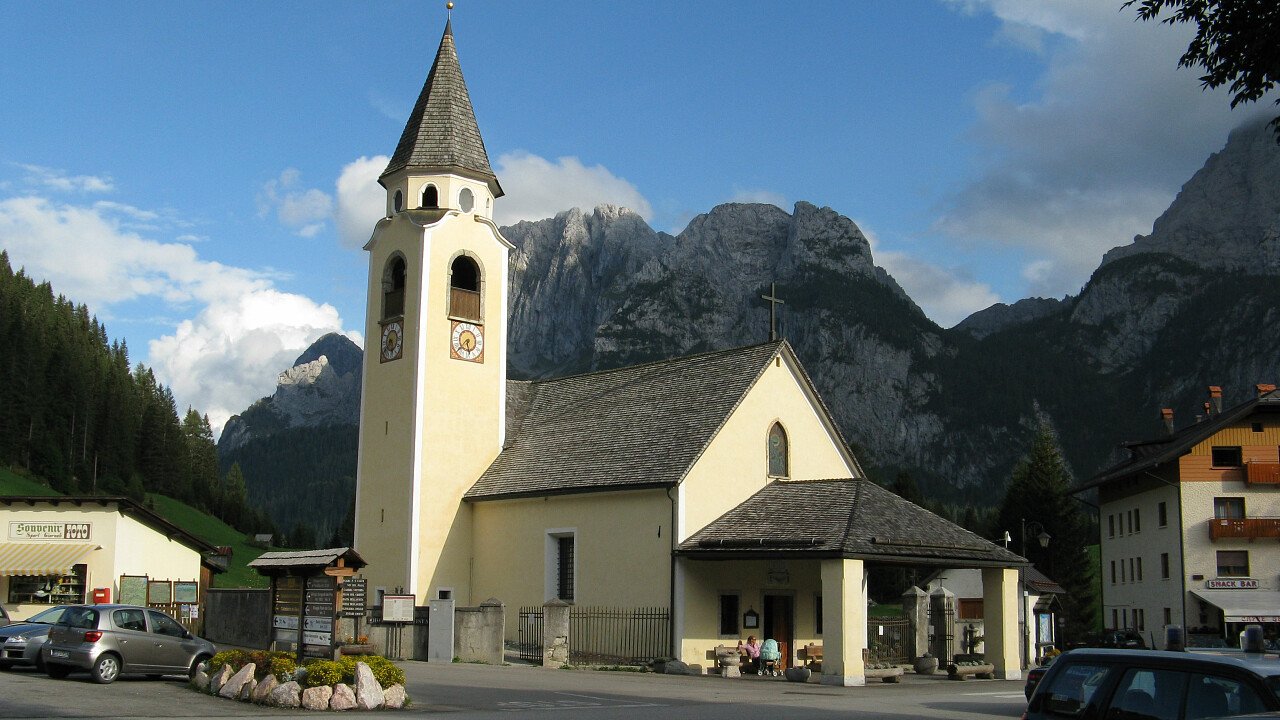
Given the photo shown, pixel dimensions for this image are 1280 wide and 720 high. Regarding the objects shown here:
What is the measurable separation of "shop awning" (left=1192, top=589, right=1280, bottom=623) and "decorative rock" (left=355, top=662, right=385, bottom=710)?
144 feet

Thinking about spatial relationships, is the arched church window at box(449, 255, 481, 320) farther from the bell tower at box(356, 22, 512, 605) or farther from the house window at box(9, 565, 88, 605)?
the house window at box(9, 565, 88, 605)

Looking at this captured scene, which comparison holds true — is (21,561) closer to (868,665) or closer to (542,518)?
(542,518)

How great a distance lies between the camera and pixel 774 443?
3566 cm

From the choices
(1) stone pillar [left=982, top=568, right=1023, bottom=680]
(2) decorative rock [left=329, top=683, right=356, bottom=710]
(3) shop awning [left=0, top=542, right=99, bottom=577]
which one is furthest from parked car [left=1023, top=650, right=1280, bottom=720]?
(3) shop awning [left=0, top=542, right=99, bottom=577]

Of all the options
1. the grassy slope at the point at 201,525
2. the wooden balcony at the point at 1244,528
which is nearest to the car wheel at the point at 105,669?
the wooden balcony at the point at 1244,528

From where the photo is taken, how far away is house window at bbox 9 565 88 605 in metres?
34.8

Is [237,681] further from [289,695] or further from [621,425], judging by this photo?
[621,425]

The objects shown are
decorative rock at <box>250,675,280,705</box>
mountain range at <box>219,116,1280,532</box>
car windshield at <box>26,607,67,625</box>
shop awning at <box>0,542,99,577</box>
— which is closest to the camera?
decorative rock at <box>250,675,280,705</box>

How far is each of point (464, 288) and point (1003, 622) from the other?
1999cm

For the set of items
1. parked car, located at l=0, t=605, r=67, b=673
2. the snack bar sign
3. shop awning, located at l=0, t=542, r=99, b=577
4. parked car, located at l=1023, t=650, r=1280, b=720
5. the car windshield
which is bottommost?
parked car, located at l=0, t=605, r=67, b=673

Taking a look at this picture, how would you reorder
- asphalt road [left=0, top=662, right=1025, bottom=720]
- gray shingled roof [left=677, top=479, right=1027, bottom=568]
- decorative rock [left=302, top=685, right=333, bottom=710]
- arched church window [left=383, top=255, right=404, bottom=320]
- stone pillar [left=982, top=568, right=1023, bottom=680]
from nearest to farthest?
asphalt road [left=0, top=662, right=1025, bottom=720] → decorative rock [left=302, top=685, right=333, bottom=710] → gray shingled roof [left=677, top=479, right=1027, bottom=568] → stone pillar [left=982, top=568, right=1023, bottom=680] → arched church window [left=383, top=255, right=404, bottom=320]

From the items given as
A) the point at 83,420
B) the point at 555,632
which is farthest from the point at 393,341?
the point at 83,420

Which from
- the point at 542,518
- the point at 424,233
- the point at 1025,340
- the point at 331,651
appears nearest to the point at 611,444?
the point at 542,518

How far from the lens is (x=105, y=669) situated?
21547 millimetres
